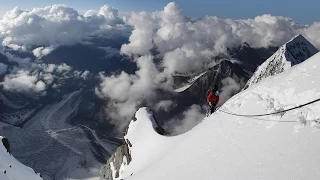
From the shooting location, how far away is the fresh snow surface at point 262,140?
2181 cm

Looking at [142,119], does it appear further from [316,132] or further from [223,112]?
[316,132]

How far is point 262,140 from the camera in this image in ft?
84.4

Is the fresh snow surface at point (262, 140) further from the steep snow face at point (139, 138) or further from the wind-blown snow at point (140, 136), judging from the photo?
the steep snow face at point (139, 138)

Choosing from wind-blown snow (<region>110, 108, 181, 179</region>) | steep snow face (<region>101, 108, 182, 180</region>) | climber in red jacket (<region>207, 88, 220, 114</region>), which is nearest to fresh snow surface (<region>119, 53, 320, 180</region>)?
climber in red jacket (<region>207, 88, 220, 114</region>)

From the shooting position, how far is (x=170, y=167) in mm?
33312

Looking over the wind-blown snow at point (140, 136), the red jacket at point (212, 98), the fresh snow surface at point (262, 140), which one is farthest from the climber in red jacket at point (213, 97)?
the wind-blown snow at point (140, 136)

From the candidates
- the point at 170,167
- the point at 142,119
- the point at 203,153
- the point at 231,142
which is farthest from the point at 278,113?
the point at 142,119

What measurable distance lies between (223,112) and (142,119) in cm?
6314

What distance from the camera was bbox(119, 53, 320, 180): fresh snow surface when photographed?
2181 cm

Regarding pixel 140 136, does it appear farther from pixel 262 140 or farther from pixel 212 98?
pixel 262 140

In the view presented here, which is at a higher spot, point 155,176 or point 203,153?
point 203,153

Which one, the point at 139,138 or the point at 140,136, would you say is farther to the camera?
the point at 140,136

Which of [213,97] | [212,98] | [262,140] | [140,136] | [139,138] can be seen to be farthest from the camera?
[140,136]

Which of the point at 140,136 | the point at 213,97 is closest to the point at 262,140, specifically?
the point at 213,97
